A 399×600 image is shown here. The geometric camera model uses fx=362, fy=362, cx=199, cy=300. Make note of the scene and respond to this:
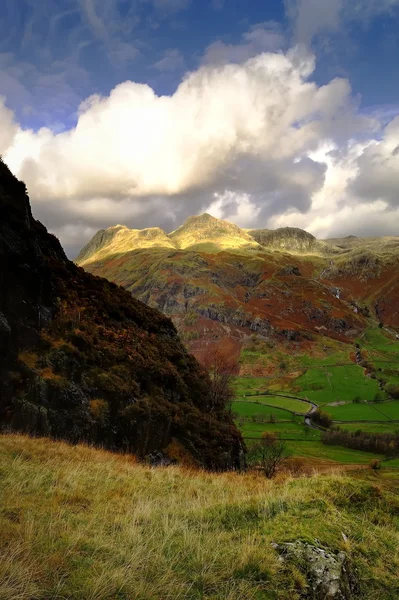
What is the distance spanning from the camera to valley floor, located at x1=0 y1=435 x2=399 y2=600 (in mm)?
5184

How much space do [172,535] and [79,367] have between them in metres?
20.3

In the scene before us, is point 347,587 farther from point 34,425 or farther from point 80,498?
point 34,425

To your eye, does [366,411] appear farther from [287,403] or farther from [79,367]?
[79,367]

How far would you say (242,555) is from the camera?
6133 mm

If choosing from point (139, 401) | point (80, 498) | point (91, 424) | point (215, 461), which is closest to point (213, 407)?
point (215, 461)

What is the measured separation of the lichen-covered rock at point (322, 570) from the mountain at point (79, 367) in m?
17.6

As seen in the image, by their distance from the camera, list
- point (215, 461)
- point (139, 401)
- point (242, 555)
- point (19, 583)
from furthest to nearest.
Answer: point (215, 461) → point (139, 401) → point (242, 555) → point (19, 583)

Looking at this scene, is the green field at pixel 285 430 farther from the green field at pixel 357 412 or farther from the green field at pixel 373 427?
the green field at pixel 357 412

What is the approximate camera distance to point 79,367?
25922 millimetres

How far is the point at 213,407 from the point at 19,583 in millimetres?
36647

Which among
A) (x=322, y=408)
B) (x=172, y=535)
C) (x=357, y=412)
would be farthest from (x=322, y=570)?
(x=322, y=408)

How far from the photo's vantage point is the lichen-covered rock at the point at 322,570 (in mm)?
5949

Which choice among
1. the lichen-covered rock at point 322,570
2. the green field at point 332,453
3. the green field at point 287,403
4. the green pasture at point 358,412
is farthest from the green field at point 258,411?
the lichen-covered rock at point 322,570

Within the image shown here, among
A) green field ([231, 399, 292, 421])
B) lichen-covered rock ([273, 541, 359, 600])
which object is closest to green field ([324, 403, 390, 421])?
green field ([231, 399, 292, 421])
